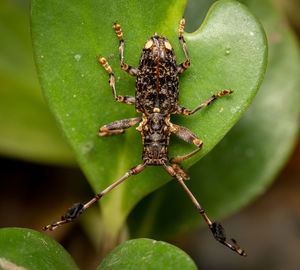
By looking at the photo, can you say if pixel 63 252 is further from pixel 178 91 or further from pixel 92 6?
pixel 92 6

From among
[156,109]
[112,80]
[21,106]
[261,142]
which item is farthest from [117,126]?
[261,142]

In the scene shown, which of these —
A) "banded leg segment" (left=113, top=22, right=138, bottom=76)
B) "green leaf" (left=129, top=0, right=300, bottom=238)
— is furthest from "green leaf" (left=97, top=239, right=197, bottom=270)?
"green leaf" (left=129, top=0, right=300, bottom=238)

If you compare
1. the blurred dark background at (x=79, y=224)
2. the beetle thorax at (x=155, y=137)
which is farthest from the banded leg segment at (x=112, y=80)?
the blurred dark background at (x=79, y=224)

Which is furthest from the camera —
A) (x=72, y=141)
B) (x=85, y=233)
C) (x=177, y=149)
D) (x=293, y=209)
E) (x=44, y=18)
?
(x=293, y=209)

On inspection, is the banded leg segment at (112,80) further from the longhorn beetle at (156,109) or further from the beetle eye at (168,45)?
the beetle eye at (168,45)

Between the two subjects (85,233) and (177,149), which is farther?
(85,233)

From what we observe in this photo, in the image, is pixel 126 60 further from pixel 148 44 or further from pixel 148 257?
pixel 148 257

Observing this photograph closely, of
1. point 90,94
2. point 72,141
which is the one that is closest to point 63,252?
point 72,141
